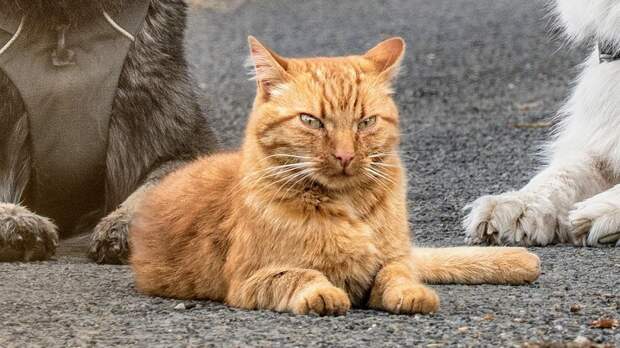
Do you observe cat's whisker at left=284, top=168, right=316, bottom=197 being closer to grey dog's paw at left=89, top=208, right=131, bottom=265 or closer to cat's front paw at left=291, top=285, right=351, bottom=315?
cat's front paw at left=291, top=285, right=351, bottom=315

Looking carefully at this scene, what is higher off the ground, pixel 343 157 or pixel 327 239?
pixel 343 157

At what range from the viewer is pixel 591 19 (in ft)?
19.5

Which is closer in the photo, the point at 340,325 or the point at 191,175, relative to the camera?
the point at 340,325

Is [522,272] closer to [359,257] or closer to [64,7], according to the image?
[359,257]

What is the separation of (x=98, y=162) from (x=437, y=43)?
26.3 feet

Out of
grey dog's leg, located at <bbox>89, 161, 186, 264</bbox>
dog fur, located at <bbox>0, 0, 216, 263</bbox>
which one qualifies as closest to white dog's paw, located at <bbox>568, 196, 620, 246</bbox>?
dog fur, located at <bbox>0, 0, 216, 263</bbox>

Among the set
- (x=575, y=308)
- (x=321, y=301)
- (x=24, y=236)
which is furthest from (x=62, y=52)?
(x=575, y=308)

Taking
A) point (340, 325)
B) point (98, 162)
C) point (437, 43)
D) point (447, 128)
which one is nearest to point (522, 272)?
point (340, 325)

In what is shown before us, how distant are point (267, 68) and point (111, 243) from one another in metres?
1.48

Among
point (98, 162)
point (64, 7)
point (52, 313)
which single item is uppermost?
point (64, 7)

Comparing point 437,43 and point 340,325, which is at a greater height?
point 437,43

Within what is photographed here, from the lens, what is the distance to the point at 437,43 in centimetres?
1341

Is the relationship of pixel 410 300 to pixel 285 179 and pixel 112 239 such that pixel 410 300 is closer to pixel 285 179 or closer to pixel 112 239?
pixel 285 179

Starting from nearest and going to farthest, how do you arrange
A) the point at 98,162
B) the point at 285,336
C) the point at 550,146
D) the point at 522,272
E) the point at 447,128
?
the point at 285,336, the point at 522,272, the point at 98,162, the point at 550,146, the point at 447,128
